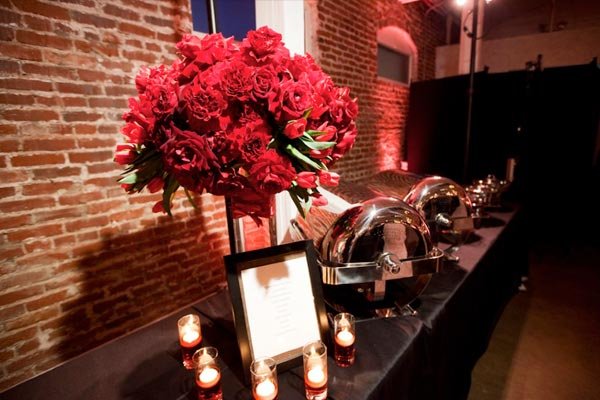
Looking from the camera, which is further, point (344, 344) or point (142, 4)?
point (142, 4)

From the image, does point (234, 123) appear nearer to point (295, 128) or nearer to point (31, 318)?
point (295, 128)

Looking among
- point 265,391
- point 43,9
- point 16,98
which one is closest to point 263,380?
point 265,391

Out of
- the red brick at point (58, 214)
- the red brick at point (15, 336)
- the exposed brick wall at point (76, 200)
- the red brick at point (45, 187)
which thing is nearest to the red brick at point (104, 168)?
the exposed brick wall at point (76, 200)

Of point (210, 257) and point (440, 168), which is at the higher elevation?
point (440, 168)

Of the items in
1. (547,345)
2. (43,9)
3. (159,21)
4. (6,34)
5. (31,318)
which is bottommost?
(547,345)

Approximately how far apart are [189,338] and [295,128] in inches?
30.2

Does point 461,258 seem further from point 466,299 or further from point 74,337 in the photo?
point 74,337

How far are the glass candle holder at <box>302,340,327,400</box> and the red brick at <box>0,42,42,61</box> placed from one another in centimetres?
199

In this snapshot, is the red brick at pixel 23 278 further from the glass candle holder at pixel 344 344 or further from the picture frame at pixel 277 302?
the glass candle holder at pixel 344 344

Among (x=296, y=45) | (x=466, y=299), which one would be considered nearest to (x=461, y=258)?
(x=466, y=299)

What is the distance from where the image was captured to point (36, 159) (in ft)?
5.47

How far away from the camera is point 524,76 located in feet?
14.4

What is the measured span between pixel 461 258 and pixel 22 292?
2458 mm

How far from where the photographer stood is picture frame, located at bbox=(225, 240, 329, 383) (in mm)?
881
